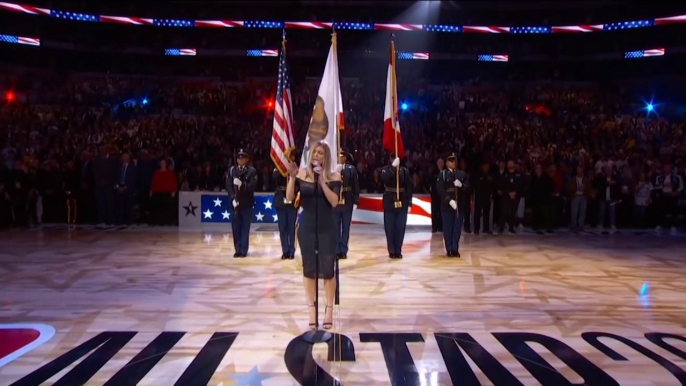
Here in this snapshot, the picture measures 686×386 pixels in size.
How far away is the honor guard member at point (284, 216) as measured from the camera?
10.8m

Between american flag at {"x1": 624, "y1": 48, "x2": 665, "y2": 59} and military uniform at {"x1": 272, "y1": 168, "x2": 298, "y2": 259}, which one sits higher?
american flag at {"x1": 624, "y1": 48, "x2": 665, "y2": 59}

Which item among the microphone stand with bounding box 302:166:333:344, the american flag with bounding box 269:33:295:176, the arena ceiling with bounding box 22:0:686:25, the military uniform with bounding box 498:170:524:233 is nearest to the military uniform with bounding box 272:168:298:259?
the american flag with bounding box 269:33:295:176

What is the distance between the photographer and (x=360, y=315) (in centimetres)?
750

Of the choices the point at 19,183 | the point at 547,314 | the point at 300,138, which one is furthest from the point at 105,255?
the point at 300,138

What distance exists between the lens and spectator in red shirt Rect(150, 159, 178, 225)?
1600cm

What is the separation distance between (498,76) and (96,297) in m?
35.6

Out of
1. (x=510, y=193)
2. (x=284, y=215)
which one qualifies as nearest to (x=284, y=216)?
(x=284, y=215)

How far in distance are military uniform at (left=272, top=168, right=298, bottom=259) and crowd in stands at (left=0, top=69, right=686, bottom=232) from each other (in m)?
5.51

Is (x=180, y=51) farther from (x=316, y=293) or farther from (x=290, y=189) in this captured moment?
(x=316, y=293)

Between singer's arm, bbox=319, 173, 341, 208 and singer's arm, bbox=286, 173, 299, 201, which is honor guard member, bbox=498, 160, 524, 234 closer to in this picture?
singer's arm, bbox=319, 173, 341, 208

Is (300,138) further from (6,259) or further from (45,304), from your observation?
(45,304)

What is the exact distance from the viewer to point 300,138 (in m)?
25.6

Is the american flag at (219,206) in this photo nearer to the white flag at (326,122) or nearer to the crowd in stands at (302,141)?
the crowd in stands at (302,141)

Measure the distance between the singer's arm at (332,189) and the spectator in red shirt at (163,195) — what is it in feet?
35.2
